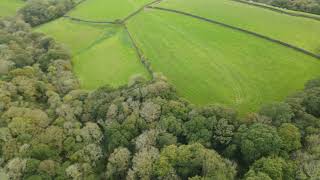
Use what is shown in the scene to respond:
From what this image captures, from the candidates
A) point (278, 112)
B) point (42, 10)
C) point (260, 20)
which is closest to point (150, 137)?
point (278, 112)

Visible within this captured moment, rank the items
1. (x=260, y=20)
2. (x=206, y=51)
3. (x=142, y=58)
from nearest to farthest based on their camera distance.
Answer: (x=206, y=51)
(x=142, y=58)
(x=260, y=20)

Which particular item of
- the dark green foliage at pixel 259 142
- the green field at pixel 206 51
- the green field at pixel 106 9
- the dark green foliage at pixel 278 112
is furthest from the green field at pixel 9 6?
the dark green foliage at pixel 259 142

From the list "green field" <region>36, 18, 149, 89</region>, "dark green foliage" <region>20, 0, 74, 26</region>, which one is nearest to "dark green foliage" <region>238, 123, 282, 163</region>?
"green field" <region>36, 18, 149, 89</region>

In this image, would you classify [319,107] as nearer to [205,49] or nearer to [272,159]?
[272,159]

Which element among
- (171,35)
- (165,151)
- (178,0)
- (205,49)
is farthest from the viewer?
(178,0)

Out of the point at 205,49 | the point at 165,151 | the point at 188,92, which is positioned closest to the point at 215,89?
the point at 188,92

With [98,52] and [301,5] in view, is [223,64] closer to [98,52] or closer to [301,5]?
[301,5]
